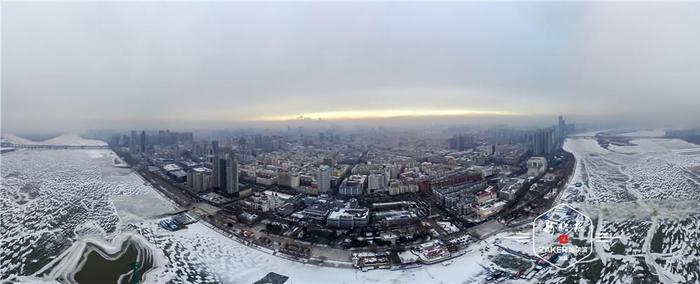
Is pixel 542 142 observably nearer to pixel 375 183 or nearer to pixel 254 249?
pixel 375 183

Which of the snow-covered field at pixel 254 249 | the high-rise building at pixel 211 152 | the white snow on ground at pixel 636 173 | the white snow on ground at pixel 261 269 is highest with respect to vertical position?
the high-rise building at pixel 211 152

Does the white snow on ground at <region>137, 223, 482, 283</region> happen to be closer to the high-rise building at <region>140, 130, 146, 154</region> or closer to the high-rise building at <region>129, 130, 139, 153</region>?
the high-rise building at <region>140, 130, 146, 154</region>

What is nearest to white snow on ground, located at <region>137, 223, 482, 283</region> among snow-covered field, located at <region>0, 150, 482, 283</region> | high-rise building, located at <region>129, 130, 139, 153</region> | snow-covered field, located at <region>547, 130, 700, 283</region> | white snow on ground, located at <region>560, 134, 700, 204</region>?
snow-covered field, located at <region>0, 150, 482, 283</region>

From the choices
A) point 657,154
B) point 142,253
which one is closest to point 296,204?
point 142,253

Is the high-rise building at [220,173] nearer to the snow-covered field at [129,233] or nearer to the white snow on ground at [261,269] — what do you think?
the snow-covered field at [129,233]

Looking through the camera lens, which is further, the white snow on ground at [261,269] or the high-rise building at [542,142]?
the high-rise building at [542,142]

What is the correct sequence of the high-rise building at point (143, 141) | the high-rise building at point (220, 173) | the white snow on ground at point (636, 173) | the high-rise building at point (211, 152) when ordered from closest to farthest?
1. the white snow on ground at point (636, 173)
2. the high-rise building at point (220, 173)
3. the high-rise building at point (211, 152)
4. the high-rise building at point (143, 141)

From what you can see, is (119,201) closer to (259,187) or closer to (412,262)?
(259,187)

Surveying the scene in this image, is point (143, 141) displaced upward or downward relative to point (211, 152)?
upward

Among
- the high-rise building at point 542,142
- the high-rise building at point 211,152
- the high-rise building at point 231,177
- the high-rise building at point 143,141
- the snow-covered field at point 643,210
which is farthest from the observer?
the high-rise building at point 143,141

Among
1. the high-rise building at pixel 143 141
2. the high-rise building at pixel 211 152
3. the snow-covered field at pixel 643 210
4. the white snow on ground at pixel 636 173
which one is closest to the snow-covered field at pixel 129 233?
the snow-covered field at pixel 643 210

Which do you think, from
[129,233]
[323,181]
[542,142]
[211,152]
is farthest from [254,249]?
[542,142]

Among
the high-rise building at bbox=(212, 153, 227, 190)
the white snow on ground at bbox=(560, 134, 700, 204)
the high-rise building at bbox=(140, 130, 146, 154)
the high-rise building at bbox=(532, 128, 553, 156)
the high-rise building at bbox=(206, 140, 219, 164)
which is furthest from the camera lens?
the high-rise building at bbox=(140, 130, 146, 154)
